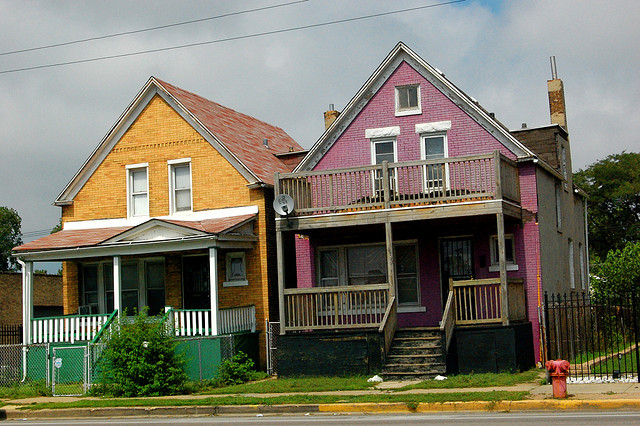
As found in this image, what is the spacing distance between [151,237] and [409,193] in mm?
7555

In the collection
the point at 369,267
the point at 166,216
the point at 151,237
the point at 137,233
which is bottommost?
the point at 369,267

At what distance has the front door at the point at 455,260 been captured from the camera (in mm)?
23219

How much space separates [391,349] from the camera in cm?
2025

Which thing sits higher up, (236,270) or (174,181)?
(174,181)

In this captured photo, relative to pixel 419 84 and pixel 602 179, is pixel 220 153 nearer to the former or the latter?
pixel 419 84

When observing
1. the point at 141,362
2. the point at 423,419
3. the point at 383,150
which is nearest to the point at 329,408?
the point at 423,419

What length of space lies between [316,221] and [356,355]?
376 cm

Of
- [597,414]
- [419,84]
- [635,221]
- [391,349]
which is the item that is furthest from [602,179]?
[597,414]

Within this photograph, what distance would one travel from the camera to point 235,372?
70.8 ft

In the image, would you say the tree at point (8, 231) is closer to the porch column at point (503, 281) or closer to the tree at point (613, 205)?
the tree at point (613, 205)

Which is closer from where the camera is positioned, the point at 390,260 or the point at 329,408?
the point at 329,408

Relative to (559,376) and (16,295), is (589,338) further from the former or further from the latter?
(16,295)

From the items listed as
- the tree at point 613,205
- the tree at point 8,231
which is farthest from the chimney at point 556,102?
the tree at point 8,231

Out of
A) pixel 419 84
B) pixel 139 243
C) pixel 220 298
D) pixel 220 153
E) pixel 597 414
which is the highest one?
pixel 419 84
